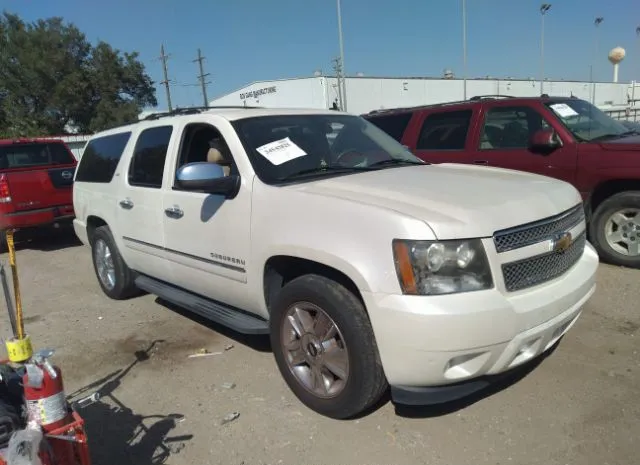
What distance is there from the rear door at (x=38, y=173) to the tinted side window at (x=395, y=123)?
5425 millimetres

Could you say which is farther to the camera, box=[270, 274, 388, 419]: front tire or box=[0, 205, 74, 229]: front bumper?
box=[0, 205, 74, 229]: front bumper

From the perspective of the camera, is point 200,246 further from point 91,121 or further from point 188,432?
point 91,121

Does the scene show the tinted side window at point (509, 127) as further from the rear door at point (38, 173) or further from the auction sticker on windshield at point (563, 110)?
the rear door at point (38, 173)

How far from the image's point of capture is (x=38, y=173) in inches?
345

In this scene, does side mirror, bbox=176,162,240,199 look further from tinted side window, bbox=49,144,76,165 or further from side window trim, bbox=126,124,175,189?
tinted side window, bbox=49,144,76,165

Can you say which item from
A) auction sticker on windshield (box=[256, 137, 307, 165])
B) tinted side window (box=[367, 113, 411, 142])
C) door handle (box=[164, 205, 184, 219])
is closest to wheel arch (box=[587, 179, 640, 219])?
tinted side window (box=[367, 113, 411, 142])

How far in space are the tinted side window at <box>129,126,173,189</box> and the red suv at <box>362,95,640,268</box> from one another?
3.61 m

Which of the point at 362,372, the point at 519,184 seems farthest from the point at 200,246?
the point at 519,184

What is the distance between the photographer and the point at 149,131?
15.5 feet

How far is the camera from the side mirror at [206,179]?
3422mm

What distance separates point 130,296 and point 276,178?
3083 millimetres

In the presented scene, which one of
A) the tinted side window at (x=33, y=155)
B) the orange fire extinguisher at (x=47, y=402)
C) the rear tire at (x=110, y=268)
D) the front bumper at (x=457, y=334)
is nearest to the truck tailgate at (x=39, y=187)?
the tinted side window at (x=33, y=155)

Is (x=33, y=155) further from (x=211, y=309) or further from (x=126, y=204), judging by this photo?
(x=211, y=309)

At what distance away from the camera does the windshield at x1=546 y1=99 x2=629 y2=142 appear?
235 inches
